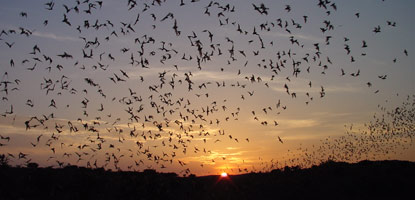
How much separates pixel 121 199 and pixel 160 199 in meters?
1.80

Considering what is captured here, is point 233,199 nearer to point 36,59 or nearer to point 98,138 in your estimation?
point 98,138

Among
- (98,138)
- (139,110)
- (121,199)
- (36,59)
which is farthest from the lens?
(139,110)

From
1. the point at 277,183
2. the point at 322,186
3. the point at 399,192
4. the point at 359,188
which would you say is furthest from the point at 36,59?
the point at 399,192

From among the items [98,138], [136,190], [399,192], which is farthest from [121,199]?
A: [399,192]

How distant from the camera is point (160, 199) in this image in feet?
64.1

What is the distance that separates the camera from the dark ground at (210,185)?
Result: 18781 mm

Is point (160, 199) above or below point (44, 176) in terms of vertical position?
below

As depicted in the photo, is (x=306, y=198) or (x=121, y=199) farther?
(x=306, y=198)

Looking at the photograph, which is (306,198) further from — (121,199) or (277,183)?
(121,199)

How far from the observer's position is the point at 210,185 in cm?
2306

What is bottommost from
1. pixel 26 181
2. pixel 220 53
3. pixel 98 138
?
pixel 26 181

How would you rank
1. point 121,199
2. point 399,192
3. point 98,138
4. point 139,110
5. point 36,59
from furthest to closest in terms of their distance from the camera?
point 139,110 < point 98,138 < point 399,192 < point 36,59 < point 121,199

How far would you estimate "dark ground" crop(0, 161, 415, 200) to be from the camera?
18781 millimetres

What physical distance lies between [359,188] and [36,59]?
17.3 m
